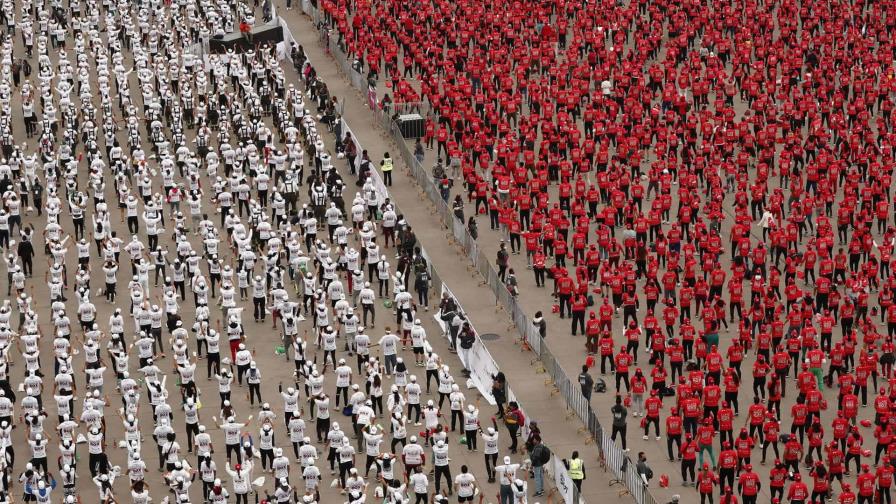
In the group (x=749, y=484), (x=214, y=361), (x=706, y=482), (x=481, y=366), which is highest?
(x=214, y=361)

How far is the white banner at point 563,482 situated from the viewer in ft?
123

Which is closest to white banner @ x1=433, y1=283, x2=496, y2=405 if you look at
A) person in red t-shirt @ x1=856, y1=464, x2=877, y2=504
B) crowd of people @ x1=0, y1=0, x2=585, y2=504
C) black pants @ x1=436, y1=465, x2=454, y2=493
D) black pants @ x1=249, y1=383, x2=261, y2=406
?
crowd of people @ x1=0, y1=0, x2=585, y2=504

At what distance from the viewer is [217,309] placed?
4697cm

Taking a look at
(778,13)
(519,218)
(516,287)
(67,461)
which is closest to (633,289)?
(516,287)

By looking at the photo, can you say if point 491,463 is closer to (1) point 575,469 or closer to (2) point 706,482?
(1) point 575,469

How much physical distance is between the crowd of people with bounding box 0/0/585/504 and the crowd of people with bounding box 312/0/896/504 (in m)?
2.93

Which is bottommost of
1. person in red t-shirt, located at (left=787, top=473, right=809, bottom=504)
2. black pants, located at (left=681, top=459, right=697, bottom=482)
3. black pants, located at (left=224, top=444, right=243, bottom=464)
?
black pants, located at (left=681, top=459, right=697, bottom=482)

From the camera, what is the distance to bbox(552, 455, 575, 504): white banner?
37.5m

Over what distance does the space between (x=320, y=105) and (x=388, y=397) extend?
21.5m

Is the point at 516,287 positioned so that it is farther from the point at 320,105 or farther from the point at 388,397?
the point at 320,105

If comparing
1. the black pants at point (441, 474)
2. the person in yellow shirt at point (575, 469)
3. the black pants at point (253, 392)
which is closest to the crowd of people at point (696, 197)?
the person in yellow shirt at point (575, 469)

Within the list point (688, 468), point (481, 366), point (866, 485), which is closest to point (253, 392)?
point (481, 366)

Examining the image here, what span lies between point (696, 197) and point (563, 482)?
47.5ft

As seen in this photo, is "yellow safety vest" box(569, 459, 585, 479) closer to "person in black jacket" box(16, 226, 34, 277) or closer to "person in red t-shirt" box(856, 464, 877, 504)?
"person in red t-shirt" box(856, 464, 877, 504)
